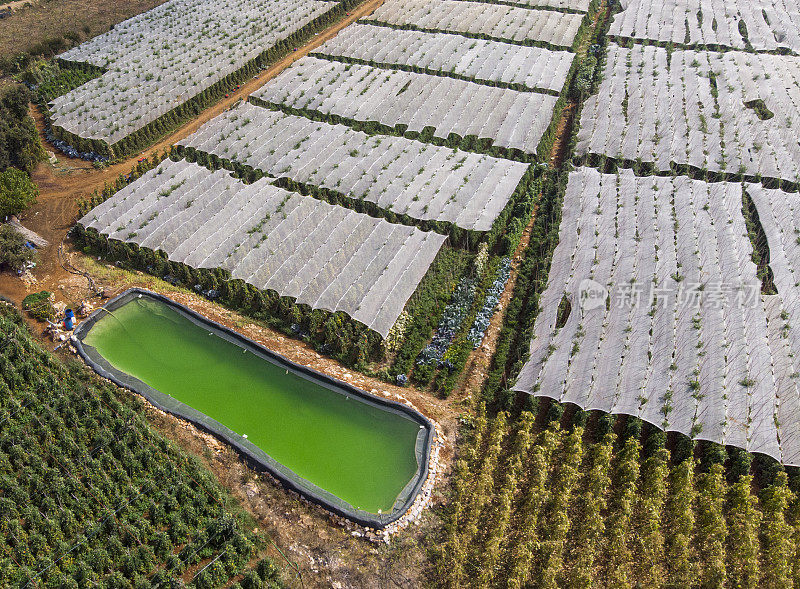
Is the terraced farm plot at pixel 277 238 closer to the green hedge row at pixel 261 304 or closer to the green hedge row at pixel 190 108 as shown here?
the green hedge row at pixel 261 304

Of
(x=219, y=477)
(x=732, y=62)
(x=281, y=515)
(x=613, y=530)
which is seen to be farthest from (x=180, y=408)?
(x=732, y=62)

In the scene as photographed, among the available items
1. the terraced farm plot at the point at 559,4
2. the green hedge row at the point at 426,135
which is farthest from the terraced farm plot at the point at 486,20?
the green hedge row at the point at 426,135

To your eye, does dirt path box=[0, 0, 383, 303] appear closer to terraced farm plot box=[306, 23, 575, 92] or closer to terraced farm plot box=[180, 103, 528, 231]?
terraced farm plot box=[180, 103, 528, 231]

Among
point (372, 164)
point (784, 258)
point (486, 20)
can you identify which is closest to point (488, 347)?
point (372, 164)

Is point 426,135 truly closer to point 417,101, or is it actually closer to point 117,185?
point 417,101

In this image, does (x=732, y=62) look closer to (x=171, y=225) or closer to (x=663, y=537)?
(x=663, y=537)

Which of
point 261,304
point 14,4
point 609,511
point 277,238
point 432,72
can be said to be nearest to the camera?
point 609,511
